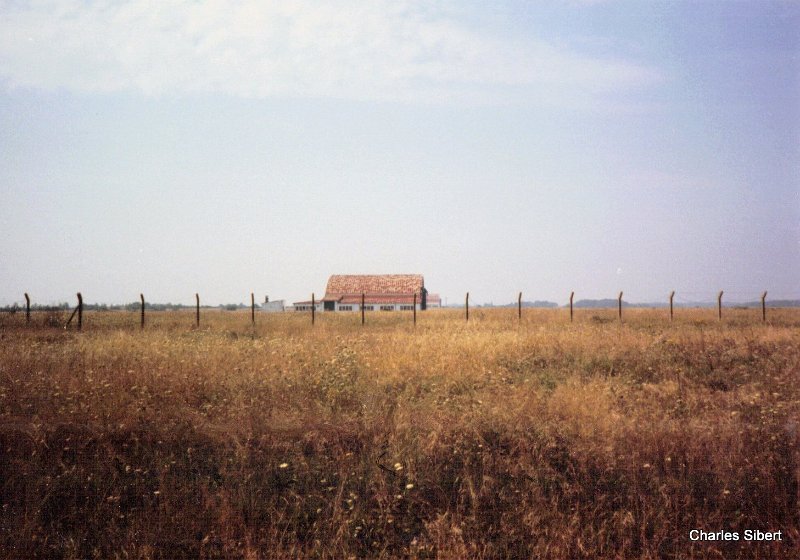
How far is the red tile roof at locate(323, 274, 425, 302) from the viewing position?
62969mm

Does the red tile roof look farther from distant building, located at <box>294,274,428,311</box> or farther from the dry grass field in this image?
the dry grass field

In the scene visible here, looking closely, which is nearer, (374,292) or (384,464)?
(384,464)

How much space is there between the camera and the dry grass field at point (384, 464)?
13.4 feet

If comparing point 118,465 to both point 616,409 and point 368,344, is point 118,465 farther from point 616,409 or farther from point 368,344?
point 368,344

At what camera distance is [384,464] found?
17.4 feet

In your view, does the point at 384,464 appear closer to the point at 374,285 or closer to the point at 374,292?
the point at 374,292

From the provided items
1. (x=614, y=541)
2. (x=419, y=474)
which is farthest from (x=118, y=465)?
(x=614, y=541)

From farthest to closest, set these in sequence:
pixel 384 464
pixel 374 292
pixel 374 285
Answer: pixel 374 285 → pixel 374 292 → pixel 384 464

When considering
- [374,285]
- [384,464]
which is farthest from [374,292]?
[384,464]

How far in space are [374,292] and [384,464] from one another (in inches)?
2290

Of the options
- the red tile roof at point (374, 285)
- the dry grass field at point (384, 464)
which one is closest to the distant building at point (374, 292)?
the red tile roof at point (374, 285)

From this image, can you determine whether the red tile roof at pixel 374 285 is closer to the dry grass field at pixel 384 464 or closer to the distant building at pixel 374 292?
the distant building at pixel 374 292

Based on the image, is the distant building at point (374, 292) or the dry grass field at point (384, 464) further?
the distant building at point (374, 292)

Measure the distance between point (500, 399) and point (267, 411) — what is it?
138 inches
